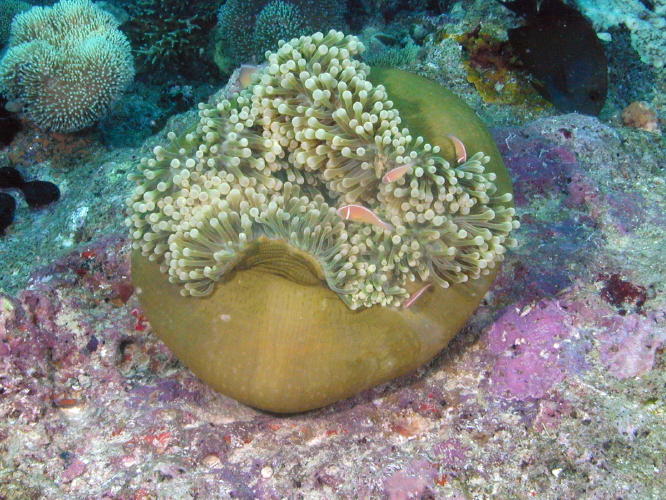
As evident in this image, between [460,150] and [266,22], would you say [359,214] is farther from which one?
[266,22]

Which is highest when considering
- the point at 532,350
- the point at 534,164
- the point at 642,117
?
the point at 534,164

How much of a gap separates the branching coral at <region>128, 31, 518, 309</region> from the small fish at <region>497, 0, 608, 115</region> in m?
2.31

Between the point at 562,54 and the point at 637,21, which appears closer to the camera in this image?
the point at 562,54

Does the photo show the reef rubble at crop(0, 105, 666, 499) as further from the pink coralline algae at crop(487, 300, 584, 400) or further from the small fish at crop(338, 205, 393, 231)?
the small fish at crop(338, 205, 393, 231)

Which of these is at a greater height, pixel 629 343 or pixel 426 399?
pixel 629 343

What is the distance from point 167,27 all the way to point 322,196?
510 cm

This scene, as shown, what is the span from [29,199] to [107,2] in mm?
5276

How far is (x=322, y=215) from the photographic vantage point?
7.58ft

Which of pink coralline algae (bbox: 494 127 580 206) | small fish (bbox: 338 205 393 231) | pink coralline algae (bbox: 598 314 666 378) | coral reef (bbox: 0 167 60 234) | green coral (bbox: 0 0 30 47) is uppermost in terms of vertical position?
small fish (bbox: 338 205 393 231)

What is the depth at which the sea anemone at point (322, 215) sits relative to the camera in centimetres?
222

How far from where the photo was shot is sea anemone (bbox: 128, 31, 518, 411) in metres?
2.22

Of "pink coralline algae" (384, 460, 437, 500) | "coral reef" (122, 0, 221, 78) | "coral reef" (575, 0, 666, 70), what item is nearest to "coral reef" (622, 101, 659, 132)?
"coral reef" (575, 0, 666, 70)

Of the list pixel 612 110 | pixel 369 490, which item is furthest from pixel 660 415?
pixel 612 110

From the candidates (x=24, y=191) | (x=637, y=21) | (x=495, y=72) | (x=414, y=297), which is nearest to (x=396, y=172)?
(x=414, y=297)
